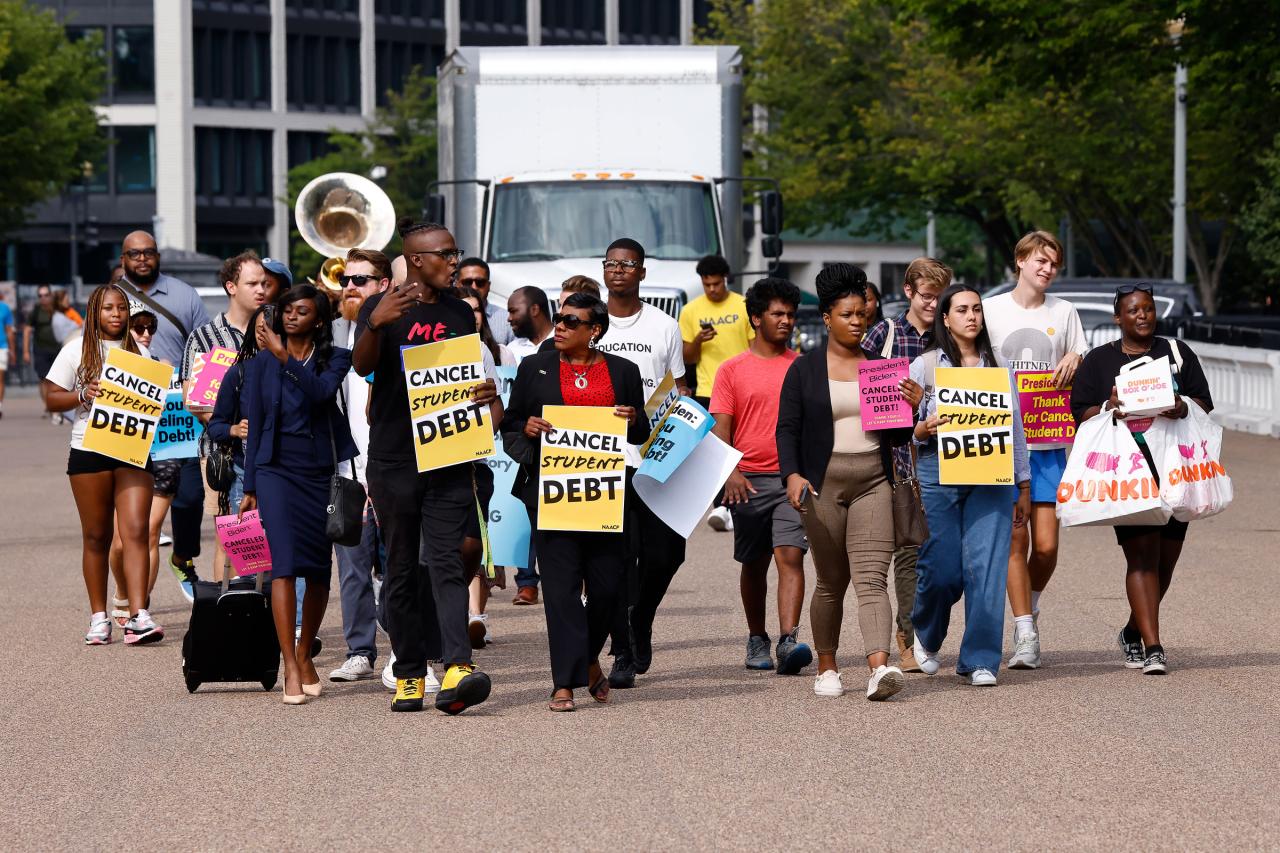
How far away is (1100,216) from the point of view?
53.6 metres

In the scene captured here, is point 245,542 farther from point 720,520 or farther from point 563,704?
point 720,520

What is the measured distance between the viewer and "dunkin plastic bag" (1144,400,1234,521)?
10.2 meters

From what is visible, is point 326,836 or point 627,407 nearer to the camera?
point 326,836

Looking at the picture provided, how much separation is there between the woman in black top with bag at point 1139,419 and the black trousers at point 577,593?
229 centimetres

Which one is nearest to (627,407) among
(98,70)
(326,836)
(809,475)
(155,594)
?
(809,475)

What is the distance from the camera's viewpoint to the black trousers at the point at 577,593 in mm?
9336

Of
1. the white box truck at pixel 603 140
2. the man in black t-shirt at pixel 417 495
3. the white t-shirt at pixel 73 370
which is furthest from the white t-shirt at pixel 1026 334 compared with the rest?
the white box truck at pixel 603 140

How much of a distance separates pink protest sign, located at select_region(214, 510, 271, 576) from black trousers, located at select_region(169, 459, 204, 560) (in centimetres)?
261

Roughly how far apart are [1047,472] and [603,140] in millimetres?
11000

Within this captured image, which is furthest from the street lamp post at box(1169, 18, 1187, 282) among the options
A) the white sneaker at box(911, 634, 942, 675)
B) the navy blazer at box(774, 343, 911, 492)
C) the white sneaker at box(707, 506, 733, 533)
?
the navy blazer at box(774, 343, 911, 492)

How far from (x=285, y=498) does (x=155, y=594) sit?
4656 millimetres

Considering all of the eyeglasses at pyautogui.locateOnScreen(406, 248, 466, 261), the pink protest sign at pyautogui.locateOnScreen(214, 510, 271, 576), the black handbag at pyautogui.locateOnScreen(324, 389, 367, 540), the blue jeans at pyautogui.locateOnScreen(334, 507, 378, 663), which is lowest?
the blue jeans at pyautogui.locateOnScreen(334, 507, 378, 663)

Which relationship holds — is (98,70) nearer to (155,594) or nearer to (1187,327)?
(1187,327)

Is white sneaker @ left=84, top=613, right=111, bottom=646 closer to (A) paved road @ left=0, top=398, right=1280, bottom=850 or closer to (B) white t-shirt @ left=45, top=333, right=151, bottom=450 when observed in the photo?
(A) paved road @ left=0, top=398, right=1280, bottom=850
